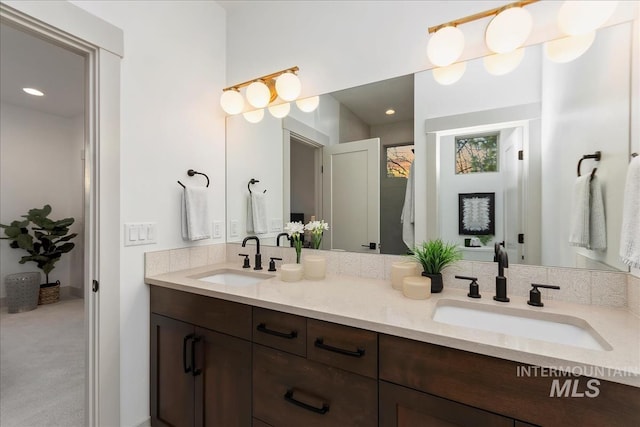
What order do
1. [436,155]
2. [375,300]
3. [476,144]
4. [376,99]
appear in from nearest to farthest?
1. [375,300]
2. [476,144]
3. [436,155]
4. [376,99]

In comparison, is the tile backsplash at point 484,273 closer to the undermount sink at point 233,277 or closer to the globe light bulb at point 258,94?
the undermount sink at point 233,277

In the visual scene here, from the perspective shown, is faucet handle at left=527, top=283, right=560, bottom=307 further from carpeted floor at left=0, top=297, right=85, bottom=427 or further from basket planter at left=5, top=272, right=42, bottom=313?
basket planter at left=5, top=272, right=42, bottom=313

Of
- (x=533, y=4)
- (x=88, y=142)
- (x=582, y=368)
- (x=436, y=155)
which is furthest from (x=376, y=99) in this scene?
(x=88, y=142)

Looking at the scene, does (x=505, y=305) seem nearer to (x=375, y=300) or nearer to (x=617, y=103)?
(x=375, y=300)

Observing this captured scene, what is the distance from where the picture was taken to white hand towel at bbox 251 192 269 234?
2021mm

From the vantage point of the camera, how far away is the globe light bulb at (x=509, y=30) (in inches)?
46.8

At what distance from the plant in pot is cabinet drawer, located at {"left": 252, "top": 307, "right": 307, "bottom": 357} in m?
4.09

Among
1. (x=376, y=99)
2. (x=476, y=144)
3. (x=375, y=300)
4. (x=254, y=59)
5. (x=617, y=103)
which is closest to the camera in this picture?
(x=617, y=103)

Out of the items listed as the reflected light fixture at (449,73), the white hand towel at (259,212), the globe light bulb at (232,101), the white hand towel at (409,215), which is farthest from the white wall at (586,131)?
the globe light bulb at (232,101)

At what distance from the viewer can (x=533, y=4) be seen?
125cm

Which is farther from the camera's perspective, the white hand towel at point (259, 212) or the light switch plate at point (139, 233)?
the white hand towel at point (259, 212)

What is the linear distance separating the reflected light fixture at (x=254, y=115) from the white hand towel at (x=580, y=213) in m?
1.76

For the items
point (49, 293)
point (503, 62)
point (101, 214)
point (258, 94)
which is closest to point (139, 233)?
point (101, 214)

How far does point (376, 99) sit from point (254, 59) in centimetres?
97
